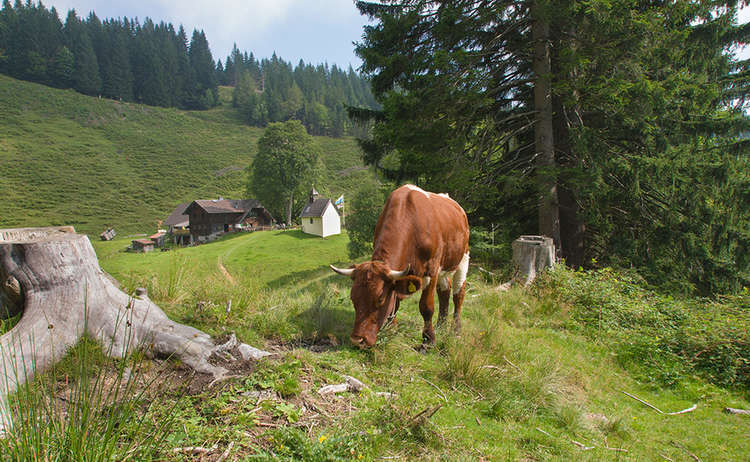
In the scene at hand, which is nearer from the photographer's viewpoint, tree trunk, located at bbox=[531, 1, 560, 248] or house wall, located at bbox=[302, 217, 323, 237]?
tree trunk, located at bbox=[531, 1, 560, 248]

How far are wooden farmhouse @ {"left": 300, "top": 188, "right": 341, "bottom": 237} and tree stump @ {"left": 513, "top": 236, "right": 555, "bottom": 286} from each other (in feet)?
111

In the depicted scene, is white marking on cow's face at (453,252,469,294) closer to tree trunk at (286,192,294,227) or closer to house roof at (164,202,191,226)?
tree trunk at (286,192,294,227)

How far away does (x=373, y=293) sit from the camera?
3.87 m

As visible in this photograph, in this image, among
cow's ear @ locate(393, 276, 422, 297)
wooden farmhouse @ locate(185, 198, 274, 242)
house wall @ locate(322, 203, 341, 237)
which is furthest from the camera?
wooden farmhouse @ locate(185, 198, 274, 242)

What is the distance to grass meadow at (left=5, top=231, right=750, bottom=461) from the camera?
2449mm

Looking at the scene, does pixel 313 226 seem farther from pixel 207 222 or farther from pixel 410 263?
pixel 410 263

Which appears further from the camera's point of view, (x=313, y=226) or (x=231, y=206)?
(x=231, y=206)

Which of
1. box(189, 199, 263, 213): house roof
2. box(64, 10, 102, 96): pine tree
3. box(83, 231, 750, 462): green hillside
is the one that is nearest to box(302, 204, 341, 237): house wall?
box(189, 199, 263, 213): house roof

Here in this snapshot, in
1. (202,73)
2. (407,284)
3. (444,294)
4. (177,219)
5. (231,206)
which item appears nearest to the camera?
(407,284)

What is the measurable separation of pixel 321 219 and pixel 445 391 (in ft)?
Result: 124

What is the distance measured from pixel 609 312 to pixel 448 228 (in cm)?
368

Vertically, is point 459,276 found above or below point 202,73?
below

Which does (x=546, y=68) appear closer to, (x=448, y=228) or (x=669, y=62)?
(x=669, y=62)

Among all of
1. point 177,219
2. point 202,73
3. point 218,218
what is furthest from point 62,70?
point 218,218
